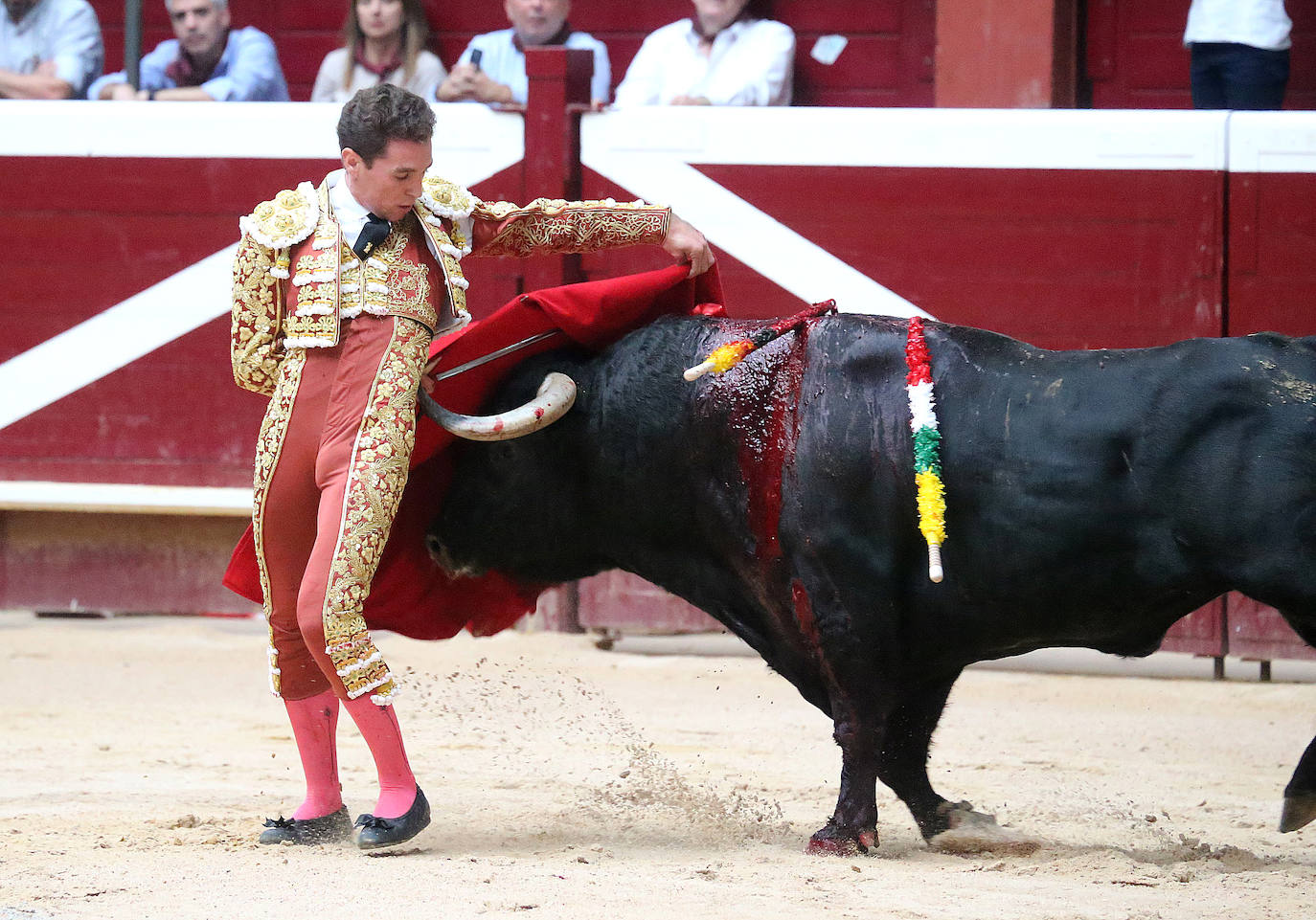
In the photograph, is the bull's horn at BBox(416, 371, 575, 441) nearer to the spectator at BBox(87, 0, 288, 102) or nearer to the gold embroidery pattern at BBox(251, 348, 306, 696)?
the gold embroidery pattern at BBox(251, 348, 306, 696)

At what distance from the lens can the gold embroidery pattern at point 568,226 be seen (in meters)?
3.23

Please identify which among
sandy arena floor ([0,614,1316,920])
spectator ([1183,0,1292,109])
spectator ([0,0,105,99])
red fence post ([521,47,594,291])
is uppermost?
spectator ([0,0,105,99])

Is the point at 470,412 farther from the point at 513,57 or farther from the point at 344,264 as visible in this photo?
the point at 513,57

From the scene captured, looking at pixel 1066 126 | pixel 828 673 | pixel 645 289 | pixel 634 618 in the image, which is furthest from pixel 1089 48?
pixel 828 673

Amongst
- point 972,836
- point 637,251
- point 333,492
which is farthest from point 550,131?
point 972,836

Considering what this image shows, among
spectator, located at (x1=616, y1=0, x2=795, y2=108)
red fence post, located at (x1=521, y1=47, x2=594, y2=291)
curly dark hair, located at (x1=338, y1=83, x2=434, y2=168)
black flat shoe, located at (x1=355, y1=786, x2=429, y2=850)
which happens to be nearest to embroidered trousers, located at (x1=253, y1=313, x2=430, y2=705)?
black flat shoe, located at (x1=355, y1=786, x2=429, y2=850)

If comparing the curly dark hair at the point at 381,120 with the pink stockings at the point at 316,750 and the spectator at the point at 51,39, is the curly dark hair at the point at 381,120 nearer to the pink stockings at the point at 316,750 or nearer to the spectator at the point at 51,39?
the pink stockings at the point at 316,750

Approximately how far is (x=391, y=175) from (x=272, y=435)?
1.69 feet

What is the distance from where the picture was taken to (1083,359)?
3.05 m

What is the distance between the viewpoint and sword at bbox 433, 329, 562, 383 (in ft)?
10.8

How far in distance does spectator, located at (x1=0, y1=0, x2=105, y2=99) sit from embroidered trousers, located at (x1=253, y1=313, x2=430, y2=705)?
361cm

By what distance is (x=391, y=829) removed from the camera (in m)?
3.01

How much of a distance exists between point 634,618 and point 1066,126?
198 cm

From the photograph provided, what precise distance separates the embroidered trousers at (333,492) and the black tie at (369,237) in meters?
0.12
